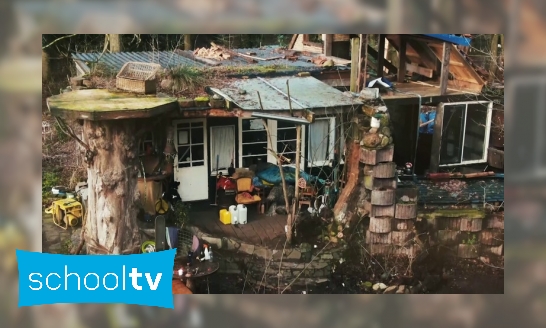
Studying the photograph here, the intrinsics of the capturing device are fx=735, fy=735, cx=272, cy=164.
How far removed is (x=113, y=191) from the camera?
5754mm

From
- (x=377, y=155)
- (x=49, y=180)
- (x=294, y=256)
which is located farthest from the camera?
(x=377, y=155)

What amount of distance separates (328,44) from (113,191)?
2.10 m

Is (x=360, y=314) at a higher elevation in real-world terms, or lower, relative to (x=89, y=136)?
lower

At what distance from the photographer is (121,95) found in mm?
5703

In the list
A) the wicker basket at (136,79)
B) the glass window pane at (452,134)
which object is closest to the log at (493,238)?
the glass window pane at (452,134)

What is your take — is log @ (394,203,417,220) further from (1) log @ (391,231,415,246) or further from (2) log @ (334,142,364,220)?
(2) log @ (334,142,364,220)

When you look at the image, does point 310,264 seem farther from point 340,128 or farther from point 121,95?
point 121,95

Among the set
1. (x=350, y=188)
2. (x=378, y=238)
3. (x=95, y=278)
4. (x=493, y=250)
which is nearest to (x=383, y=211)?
(x=378, y=238)

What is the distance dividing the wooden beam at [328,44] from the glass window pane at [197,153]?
1.31 m

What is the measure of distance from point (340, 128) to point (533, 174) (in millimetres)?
1595

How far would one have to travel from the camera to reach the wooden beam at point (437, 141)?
627cm

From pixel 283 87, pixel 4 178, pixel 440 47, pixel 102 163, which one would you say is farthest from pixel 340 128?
pixel 4 178

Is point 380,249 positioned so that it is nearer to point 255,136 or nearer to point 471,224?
point 471,224

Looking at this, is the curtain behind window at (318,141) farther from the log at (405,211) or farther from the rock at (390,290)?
the rock at (390,290)
